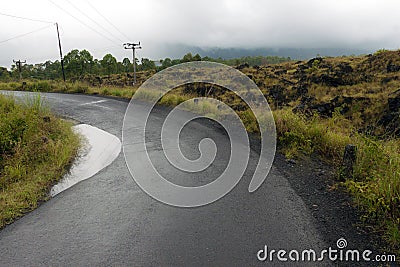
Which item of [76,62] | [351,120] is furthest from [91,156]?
[76,62]

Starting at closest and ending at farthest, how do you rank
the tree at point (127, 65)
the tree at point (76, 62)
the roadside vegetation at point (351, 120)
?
the roadside vegetation at point (351, 120)
the tree at point (76, 62)
the tree at point (127, 65)

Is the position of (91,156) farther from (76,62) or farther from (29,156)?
(76,62)

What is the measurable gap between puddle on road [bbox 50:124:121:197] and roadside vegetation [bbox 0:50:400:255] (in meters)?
3.70

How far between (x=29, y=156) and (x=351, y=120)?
42.8ft

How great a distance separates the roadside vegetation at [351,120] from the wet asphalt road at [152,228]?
2.84 feet

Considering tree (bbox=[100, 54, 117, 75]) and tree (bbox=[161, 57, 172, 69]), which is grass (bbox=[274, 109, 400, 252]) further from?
tree (bbox=[100, 54, 117, 75])

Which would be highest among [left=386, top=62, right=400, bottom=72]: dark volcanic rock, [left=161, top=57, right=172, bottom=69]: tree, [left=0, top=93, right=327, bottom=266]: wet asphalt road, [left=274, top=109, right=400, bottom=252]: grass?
[left=161, top=57, right=172, bottom=69]: tree

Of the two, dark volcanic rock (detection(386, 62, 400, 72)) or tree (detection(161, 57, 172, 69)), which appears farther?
tree (detection(161, 57, 172, 69))

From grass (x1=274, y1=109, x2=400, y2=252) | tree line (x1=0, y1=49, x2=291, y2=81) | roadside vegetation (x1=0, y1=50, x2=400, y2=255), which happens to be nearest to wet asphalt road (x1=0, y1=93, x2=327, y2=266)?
grass (x1=274, y1=109, x2=400, y2=252)

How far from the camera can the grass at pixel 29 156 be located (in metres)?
4.10

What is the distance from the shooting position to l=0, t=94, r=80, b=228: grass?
4.10 meters

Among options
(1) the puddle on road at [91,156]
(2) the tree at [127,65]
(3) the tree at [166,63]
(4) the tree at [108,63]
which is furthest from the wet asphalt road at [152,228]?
(2) the tree at [127,65]

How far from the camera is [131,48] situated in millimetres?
26438

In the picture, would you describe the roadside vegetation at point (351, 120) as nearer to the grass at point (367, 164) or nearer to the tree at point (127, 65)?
the grass at point (367, 164)
